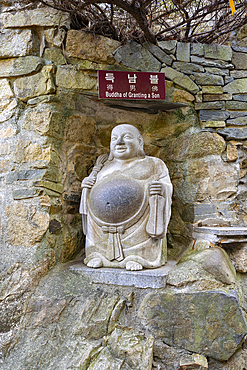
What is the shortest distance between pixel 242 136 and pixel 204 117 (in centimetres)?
47

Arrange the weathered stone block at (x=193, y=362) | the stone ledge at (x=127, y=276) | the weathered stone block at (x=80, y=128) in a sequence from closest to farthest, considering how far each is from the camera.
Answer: the weathered stone block at (x=193, y=362) → the stone ledge at (x=127, y=276) → the weathered stone block at (x=80, y=128)

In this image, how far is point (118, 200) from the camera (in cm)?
256

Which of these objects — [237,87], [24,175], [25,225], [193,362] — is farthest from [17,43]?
[193,362]

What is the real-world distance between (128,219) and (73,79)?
5.20 ft

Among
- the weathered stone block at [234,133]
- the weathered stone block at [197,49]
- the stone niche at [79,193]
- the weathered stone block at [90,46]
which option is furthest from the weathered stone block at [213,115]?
the weathered stone block at [90,46]

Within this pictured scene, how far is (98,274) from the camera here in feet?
7.97

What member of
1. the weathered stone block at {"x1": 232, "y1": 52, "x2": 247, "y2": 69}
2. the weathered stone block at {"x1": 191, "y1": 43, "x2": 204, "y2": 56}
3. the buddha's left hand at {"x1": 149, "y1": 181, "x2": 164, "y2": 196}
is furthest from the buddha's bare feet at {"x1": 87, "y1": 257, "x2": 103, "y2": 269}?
the weathered stone block at {"x1": 232, "y1": 52, "x2": 247, "y2": 69}

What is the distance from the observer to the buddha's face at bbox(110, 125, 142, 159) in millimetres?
2834

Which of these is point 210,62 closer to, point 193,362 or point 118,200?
point 118,200

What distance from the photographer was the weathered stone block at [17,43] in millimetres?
2953

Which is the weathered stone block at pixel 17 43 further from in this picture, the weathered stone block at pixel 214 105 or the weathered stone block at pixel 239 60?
the weathered stone block at pixel 239 60

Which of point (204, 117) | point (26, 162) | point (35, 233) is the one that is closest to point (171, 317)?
point (35, 233)

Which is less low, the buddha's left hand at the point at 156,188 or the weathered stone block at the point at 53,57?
the weathered stone block at the point at 53,57

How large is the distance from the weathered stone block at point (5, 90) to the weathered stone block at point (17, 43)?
0.95 ft
